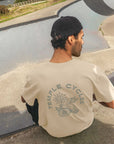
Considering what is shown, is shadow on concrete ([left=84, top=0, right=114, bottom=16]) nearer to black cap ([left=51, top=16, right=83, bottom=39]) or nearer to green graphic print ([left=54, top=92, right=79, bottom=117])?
black cap ([left=51, top=16, right=83, bottom=39])

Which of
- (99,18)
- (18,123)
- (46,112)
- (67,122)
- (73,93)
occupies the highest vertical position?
(73,93)

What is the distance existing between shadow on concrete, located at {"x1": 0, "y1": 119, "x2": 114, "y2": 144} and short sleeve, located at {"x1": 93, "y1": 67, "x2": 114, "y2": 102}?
2.05 feet

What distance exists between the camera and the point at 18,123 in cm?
440

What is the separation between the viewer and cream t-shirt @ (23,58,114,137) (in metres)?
1.48

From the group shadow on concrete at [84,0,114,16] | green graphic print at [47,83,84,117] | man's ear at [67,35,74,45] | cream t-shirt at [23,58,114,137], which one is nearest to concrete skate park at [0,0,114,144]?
shadow on concrete at [84,0,114,16]

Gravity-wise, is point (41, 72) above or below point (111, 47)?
above

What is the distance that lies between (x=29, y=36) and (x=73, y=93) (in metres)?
9.43

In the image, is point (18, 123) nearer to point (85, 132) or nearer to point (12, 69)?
point (85, 132)

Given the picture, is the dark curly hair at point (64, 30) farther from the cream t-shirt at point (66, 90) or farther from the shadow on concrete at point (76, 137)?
the shadow on concrete at point (76, 137)

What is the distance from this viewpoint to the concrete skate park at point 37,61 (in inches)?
87.4

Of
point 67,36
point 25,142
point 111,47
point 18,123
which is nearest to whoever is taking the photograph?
point 67,36

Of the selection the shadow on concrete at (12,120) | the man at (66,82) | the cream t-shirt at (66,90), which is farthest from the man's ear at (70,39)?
the shadow on concrete at (12,120)

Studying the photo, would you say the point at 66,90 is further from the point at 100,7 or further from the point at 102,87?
the point at 100,7

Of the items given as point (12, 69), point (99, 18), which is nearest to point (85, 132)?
point (12, 69)
